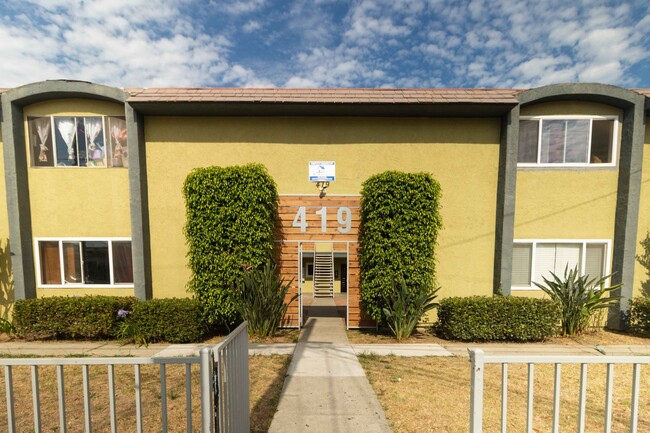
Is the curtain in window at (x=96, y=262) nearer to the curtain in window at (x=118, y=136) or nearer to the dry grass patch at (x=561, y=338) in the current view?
the curtain in window at (x=118, y=136)

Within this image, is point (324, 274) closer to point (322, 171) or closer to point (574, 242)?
point (322, 171)

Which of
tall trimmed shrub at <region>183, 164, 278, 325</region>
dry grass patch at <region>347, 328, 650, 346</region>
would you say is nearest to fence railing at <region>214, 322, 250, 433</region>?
tall trimmed shrub at <region>183, 164, 278, 325</region>

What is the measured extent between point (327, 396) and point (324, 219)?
4.01 meters

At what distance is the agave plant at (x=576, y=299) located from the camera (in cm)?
613

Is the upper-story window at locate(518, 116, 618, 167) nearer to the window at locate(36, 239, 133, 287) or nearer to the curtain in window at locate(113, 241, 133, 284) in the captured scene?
the curtain in window at locate(113, 241, 133, 284)

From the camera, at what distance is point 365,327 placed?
6695 mm

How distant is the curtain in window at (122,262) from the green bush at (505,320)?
8391mm

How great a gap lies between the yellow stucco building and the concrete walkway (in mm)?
2030

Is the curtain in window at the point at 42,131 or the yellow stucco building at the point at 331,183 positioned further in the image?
the curtain in window at the point at 42,131

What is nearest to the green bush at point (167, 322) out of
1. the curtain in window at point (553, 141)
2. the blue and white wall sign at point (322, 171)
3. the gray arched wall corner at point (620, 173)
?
the blue and white wall sign at point (322, 171)

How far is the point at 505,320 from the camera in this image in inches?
229

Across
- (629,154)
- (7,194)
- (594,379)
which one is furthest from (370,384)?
(7,194)

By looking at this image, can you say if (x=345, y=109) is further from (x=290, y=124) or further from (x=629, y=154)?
(x=629, y=154)

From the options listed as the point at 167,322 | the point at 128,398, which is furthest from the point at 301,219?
the point at 128,398
